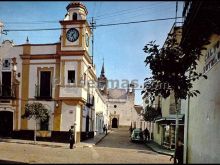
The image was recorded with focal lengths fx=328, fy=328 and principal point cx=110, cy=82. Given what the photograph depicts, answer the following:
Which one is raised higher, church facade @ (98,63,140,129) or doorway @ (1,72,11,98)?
doorway @ (1,72,11,98)

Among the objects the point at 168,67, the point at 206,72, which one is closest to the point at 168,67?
the point at 168,67

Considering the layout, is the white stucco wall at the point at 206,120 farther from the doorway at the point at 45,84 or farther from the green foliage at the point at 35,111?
the doorway at the point at 45,84

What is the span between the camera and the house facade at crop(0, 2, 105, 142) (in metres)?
25.3

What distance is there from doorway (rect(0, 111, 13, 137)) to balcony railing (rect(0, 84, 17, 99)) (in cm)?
139

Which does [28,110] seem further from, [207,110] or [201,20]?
[201,20]

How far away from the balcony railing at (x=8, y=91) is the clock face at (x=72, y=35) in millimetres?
5887

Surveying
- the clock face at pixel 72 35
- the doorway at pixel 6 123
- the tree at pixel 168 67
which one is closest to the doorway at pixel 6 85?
the doorway at pixel 6 123

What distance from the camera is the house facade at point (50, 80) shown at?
83.1 feet

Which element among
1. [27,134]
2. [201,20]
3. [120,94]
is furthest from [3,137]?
[120,94]

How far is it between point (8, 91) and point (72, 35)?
6.89m

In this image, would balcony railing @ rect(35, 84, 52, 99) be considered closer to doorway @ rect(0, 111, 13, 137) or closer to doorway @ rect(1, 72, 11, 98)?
doorway @ rect(1, 72, 11, 98)

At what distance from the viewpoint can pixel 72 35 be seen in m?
25.7

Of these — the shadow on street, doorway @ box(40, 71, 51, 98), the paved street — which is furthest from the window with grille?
the paved street

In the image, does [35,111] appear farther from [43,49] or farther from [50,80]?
[43,49]
